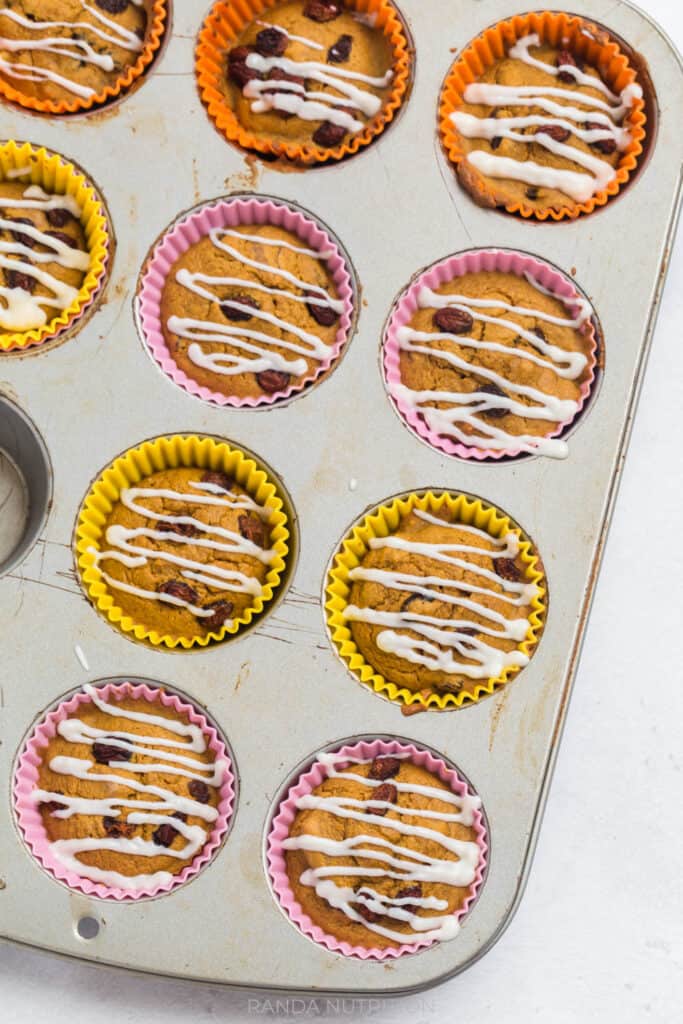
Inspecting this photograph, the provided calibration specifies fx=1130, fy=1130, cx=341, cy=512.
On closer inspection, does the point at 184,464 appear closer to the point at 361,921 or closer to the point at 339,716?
the point at 339,716

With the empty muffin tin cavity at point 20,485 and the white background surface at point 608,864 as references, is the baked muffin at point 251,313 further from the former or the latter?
the white background surface at point 608,864

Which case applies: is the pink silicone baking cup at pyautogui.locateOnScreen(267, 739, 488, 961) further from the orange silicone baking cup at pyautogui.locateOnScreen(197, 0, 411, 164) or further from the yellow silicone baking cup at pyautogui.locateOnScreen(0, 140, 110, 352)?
the orange silicone baking cup at pyautogui.locateOnScreen(197, 0, 411, 164)

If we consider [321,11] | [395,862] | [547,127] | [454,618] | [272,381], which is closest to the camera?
[395,862]

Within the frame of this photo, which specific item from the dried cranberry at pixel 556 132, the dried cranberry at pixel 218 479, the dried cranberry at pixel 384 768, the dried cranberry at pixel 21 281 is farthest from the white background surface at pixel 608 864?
the dried cranberry at pixel 21 281

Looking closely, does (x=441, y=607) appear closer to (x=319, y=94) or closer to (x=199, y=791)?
(x=199, y=791)

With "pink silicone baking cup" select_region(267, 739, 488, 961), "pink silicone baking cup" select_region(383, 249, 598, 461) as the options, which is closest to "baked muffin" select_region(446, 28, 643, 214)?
"pink silicone baking cup" select_region(383, 249, 598, 461)

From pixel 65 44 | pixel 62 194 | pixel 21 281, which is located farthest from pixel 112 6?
pixel 21 281

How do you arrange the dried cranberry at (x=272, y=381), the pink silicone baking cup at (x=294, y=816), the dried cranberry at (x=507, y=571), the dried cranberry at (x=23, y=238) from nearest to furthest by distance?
the pink silicone baking cup at (x=294, y=816) → the dried cranberry at (x=507, y=571) → the dried cranberry at (x=272, y=381) → the dried cranberry at (x=23, y=238)
